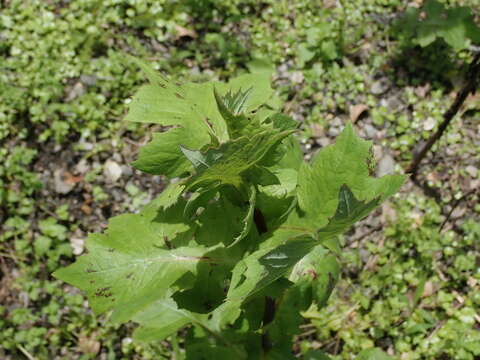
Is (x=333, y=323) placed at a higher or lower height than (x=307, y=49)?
lower

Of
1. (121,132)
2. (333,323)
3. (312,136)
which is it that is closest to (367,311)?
(333,323)

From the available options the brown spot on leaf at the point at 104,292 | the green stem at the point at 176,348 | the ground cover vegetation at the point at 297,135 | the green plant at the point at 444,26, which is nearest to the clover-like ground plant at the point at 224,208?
the brown spot on leaf at the point at 104,292

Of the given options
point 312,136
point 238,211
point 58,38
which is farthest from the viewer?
point 58,38

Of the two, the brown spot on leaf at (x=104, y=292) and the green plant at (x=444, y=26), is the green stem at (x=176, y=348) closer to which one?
the brown spot on leaf at (x=104, y=292)

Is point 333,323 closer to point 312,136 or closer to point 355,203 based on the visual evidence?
point 312,136

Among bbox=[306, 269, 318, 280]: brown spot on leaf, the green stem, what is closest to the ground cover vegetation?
the green stem

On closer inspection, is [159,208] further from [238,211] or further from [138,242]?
[238,211]

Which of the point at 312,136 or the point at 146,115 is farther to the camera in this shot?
the point at 312,136

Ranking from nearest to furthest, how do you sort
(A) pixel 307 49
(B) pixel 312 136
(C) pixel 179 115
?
(C) pixel 179 115 → (B) pixel 312 136 → (A) pixel 307 49

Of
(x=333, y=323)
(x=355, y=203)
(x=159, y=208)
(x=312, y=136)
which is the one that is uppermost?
(x=355, y=203)
